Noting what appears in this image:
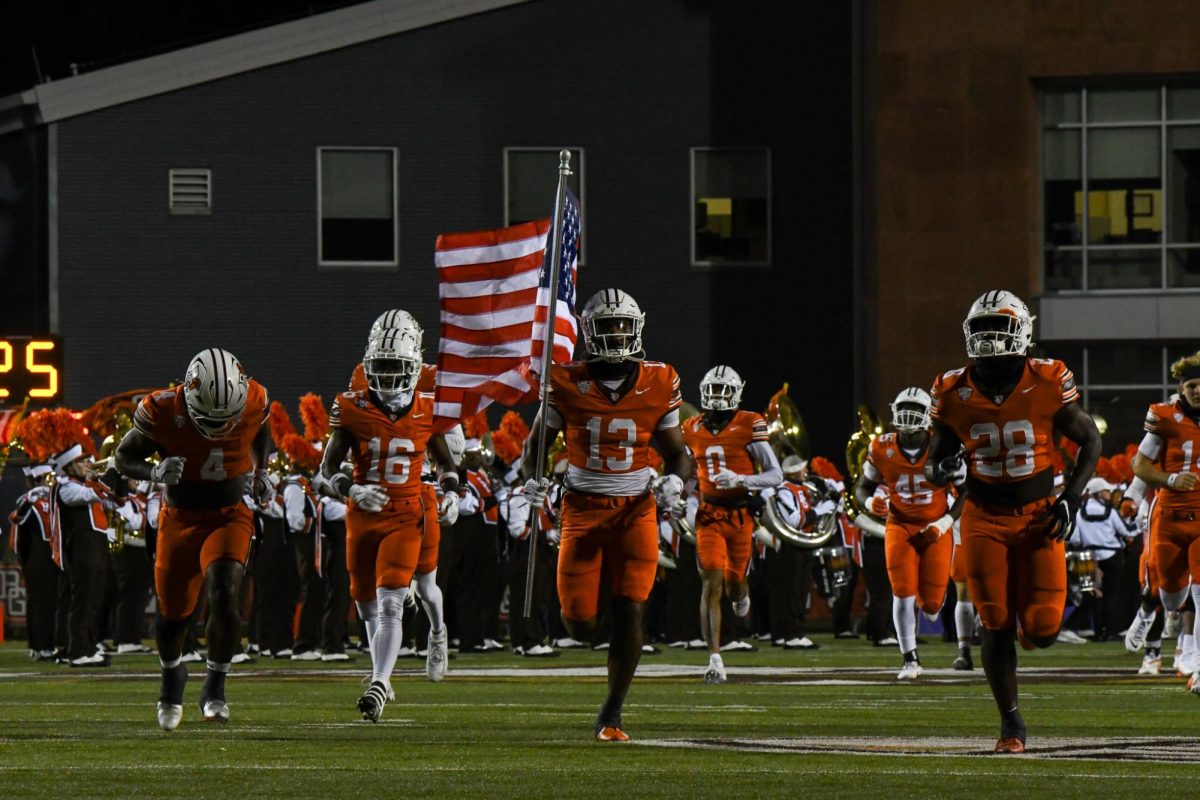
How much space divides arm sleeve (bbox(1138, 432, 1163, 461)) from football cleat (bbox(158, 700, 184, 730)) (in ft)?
22.7

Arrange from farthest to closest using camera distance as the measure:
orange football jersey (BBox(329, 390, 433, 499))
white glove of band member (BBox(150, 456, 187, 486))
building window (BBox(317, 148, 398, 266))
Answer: building window (BBox(317, 148, 398, 266))
orange football jersey (BBox(329, 390, 433, 499))
white glove of band member (BBox(150, 456, 187, 486))

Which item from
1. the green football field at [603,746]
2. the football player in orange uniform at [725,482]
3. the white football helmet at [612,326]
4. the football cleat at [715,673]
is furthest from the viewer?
the football player in orange uniform at [725,482]

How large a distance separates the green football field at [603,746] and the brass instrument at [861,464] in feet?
13.0

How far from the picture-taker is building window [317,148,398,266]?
111ft

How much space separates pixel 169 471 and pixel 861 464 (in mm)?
14710

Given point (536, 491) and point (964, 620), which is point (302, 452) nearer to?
point (964, 620)

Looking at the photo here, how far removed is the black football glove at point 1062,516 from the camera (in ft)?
35.5

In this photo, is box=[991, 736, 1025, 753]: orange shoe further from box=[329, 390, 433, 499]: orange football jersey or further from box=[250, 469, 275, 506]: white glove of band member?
box=[329, 390, 433, 499]: orange football jersey

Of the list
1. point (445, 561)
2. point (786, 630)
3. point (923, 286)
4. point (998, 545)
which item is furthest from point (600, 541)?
point (923, 286)

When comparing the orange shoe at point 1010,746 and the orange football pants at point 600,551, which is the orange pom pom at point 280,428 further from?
the orange shoe at point 1010,746

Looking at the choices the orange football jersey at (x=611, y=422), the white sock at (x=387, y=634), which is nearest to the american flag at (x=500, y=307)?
the white sock at (x=387, y=634)

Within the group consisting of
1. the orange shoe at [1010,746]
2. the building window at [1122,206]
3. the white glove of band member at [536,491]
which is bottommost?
the orange shoe at [1010,746]

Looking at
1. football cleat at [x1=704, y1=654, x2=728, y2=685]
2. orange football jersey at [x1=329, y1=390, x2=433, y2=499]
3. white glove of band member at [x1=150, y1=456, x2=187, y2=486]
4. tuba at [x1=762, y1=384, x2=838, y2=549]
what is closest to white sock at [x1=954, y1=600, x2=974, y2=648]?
football cleat at [x1=704, y1=654, x2=728, y2=685]

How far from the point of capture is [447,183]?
3391cm
